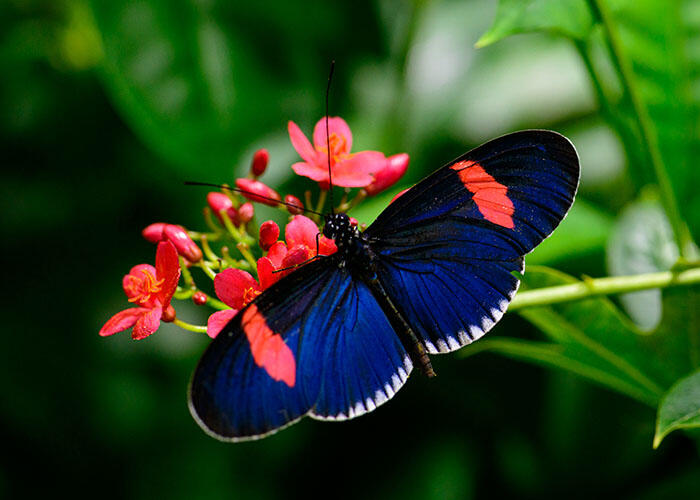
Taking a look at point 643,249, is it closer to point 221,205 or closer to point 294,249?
point 294,249

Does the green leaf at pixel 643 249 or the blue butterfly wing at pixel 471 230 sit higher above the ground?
the blue butterfly wing at pixel 471 230

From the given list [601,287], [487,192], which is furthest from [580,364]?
[487,192]

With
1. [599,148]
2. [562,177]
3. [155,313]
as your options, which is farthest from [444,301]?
[599,148]

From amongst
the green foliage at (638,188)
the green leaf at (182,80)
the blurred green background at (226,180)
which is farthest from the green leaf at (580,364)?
the green leaf at (182,80)

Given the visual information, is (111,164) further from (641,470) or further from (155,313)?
(641,470)

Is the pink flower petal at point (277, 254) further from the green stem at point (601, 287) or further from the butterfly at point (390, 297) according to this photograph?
the green stem at point (601, 287)
